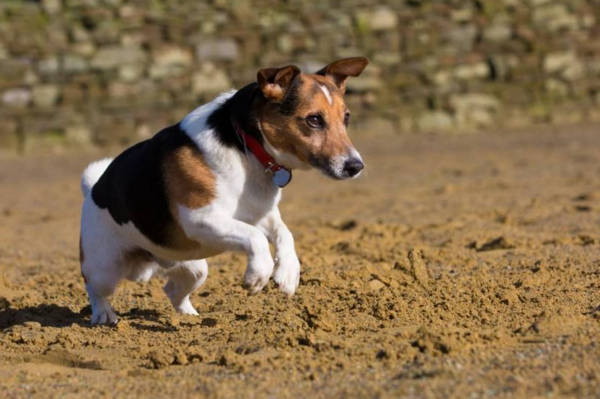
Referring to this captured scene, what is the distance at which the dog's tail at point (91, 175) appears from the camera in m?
6.51

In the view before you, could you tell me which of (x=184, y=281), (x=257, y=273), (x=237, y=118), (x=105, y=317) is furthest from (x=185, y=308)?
(x=237, y=118)

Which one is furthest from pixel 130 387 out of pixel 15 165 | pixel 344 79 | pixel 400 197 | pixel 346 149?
pixel 15 165

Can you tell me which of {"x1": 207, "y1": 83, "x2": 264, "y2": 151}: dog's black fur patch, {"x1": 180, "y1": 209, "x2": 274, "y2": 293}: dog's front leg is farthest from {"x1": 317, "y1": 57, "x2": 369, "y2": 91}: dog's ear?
{"x1": 180, "y1": 209, "x2": 274, "y2": 293}: dog's front leg

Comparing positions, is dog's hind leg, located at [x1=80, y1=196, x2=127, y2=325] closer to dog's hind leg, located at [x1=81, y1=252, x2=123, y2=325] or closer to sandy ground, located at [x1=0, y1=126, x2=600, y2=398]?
dog's hind leg, located at [x1=81, y1=252, x2=123, y2=325]

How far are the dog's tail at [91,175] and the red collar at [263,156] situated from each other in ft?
Answer: 4.97

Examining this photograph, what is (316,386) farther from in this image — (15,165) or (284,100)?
(15,165)

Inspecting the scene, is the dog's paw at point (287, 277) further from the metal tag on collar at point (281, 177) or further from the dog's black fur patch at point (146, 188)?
the dog's black fur patch at point (146, 188)

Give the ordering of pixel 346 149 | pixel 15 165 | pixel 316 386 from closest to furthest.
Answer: pixel 316 386, pixel 346 149, pixel 15 165

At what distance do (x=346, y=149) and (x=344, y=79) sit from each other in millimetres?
685

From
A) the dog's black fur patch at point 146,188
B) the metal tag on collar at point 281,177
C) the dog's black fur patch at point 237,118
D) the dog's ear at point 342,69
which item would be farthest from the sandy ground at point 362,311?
the dog's ear at point 342,69

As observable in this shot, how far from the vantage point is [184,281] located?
6.19 m

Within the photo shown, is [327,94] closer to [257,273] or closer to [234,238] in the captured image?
[234,238]

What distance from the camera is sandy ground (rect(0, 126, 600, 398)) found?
165 inches

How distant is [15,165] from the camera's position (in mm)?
14242
